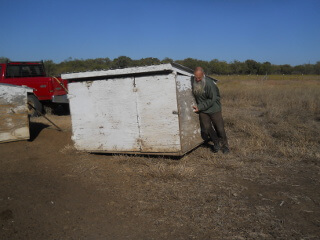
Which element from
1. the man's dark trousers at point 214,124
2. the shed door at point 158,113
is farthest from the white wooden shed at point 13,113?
the man's dark trousers at point 214,124

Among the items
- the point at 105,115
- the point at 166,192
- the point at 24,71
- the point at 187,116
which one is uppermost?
the point at 24,71

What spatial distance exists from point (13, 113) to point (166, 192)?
14.0 ft

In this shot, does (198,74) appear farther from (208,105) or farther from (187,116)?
(187,116)

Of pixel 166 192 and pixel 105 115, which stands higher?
pixel 105 115

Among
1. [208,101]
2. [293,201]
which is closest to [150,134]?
[208,101]

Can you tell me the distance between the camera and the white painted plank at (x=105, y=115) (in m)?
5.14

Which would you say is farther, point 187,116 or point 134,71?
point 187,116

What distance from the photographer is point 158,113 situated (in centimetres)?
489

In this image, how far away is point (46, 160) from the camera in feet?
17.8

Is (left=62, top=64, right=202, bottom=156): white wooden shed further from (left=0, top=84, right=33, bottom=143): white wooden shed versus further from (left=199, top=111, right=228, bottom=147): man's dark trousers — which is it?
(left=0, top=84, right=33, bottom=143): white wooden shed

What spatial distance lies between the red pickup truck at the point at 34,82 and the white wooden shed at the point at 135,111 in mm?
4661

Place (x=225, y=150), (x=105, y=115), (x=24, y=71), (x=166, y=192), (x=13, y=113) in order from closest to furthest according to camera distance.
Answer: (x=166, y=192) < (x=105, y=115) < (x=225, y=150) < (x=13, y=113) < (x=24, y=71)

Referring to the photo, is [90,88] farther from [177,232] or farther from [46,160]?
[177,232]

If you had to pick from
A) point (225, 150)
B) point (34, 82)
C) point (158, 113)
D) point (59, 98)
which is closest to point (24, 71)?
point (34, 82)
